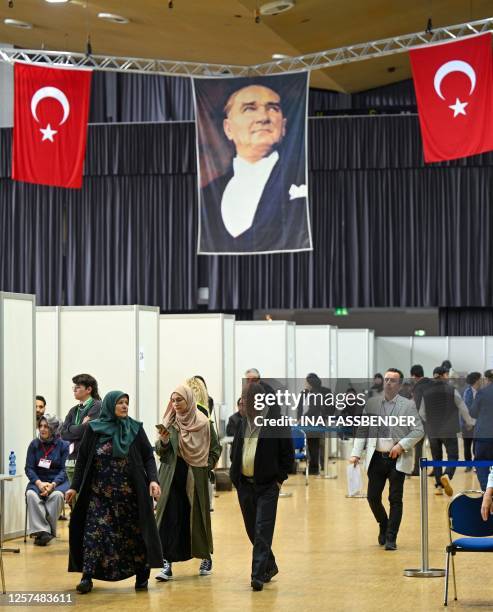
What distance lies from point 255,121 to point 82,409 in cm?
671

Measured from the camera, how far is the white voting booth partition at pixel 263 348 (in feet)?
55.5

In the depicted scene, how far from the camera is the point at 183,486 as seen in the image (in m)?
7.96

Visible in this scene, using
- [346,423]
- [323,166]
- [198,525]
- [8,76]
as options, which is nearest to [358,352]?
[323,166]

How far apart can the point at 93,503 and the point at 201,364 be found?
764 cm

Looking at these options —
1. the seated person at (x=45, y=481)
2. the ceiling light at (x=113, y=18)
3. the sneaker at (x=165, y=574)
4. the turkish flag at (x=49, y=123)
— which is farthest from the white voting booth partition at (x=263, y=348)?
the sneaker at (x=165, y=574)

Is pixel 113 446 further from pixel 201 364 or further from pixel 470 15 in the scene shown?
pixel 470 15

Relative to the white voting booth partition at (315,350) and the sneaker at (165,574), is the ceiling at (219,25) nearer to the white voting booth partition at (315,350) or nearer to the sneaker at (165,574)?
the white voting booth partition at (315,350)

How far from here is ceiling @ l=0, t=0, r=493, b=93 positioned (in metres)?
18.2

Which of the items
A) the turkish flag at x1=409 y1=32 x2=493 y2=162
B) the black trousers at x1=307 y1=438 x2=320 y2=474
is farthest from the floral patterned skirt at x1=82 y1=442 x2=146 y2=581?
the black trousers at x1=307 y1=438 x2=320 y2=474

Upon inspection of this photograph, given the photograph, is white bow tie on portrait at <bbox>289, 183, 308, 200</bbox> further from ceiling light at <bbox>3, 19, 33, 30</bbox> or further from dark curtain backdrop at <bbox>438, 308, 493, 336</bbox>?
dark curtain backdrop at <bbox>438, 308, 493, 336</bbox>

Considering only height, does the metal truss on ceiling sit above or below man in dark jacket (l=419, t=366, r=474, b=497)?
above

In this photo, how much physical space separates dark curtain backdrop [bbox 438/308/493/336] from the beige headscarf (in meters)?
17.8

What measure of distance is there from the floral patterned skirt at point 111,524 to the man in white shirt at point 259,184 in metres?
8.64

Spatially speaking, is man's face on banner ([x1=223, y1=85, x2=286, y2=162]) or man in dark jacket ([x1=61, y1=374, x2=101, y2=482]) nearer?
man in dark jacket ([x1=61, y1=374, x2=101, y2=482])
